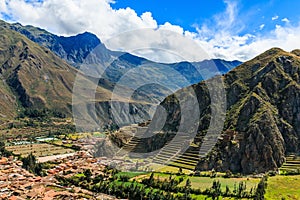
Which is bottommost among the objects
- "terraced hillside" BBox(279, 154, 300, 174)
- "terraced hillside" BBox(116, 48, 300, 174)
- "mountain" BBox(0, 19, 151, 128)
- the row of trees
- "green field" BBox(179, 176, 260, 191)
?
the row of trees

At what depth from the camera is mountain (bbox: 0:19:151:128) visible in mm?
124938

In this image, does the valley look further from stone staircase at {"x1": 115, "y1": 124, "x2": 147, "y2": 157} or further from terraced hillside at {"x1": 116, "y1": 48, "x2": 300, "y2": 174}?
stone staircase at {"x1": 115, "y1": 124, "x2": 147, "y2": 157}

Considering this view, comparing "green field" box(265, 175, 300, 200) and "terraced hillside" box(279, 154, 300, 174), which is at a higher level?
"terraced hillside" box(279, 154, 300, 174)

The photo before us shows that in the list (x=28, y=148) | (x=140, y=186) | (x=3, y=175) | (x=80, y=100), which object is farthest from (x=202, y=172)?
(x=80, y=100)

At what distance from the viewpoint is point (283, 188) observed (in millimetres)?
32750

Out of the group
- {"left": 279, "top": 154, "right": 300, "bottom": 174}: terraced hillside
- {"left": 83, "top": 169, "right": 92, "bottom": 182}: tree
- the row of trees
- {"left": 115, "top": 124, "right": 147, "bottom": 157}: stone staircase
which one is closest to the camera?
the row of trees

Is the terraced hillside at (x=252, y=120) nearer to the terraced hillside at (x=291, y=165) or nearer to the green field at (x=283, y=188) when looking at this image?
the terraced hillside at (x=291, y=165)

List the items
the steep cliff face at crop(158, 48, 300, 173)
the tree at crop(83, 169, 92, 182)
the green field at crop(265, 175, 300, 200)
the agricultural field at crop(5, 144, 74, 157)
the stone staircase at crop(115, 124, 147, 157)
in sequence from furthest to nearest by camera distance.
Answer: the agricultural field at crop(5, 144, 74, 157) → the stone staircase at crop(115, 124, 147, 157) → the steep cliff face at crop(158, 48, 300, 173) → the tree at crop(83, 169, 92, 182) → the green field at crop(265, 175, 300, 200)

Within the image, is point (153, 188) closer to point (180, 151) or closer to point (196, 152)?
point (196, 152)

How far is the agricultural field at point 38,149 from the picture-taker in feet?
204

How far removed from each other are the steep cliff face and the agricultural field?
82.4ft

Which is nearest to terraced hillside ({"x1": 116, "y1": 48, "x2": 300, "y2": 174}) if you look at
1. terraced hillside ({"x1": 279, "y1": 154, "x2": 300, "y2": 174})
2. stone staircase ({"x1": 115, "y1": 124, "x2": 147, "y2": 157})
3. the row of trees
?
terraced hillside ({"x1": 279, "y1": 154, "x2": 300, "y2": 174})

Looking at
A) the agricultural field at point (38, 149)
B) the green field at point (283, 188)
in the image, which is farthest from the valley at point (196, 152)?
the agricultural field at point (38, 149)

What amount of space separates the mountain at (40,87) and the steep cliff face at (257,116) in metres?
56.8
